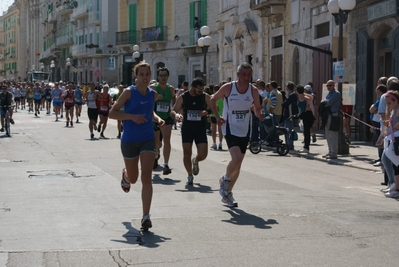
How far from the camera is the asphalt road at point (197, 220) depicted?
7125 millimetres

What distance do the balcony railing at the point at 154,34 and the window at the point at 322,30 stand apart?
2425cm

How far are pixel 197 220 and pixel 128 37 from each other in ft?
159

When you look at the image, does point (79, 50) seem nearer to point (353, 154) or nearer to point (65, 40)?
point (65, 40)

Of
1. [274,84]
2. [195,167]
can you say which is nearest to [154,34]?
[274,84]

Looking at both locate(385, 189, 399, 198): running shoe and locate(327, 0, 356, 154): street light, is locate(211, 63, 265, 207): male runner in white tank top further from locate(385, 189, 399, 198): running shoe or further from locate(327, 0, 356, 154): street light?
locate(327, 0, 356, 154): street light

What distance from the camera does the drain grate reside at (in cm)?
1380

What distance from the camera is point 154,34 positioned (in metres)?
52.7

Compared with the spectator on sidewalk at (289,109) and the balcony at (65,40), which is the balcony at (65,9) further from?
the spectator on sidewalk at (289,109)

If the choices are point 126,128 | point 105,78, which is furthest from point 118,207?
point 105,78

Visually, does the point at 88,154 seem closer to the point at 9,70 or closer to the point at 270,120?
the point at 270,120

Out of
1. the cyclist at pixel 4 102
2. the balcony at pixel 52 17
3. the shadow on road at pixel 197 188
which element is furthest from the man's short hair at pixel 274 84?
the balcony at pixel 52 17

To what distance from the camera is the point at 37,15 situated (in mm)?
105312

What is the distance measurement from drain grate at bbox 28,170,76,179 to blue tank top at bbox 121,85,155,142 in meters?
5.25

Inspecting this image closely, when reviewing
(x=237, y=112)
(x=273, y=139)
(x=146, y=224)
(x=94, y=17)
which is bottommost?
(x=146, y=224)
